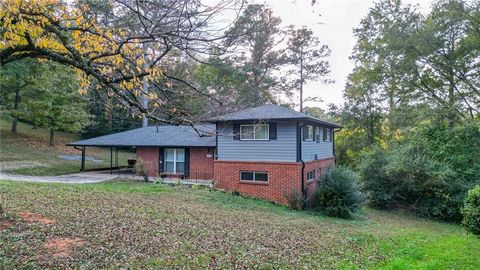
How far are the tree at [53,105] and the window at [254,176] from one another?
47.6 ft

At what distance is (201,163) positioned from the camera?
20.5 metres

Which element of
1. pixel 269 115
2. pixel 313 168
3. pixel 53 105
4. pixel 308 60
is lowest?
pixel 313 168

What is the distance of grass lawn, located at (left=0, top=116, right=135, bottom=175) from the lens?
20987 mm

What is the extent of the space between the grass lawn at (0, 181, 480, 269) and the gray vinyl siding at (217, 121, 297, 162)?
20.5ft

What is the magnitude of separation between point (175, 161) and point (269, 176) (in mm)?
7476

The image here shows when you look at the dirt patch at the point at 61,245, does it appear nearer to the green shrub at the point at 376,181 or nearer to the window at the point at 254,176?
the window at the point at 254,176

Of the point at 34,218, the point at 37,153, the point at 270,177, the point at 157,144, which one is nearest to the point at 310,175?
the point at 270,177

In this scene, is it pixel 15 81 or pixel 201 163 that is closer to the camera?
pixel 201 163

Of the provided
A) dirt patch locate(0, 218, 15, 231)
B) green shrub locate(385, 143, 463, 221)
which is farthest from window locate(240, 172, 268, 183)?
dirt patch locate(0, 218, 15, 231)

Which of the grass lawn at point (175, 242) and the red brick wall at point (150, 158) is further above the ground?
the red brick wall at point (150, 158)

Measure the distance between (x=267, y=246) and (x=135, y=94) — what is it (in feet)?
13.3

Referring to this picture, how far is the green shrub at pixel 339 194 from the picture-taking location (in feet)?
47.5

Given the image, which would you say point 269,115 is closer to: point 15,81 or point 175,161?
point 175,161

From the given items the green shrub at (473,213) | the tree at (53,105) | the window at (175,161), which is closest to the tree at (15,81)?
the tree at (53,105)
